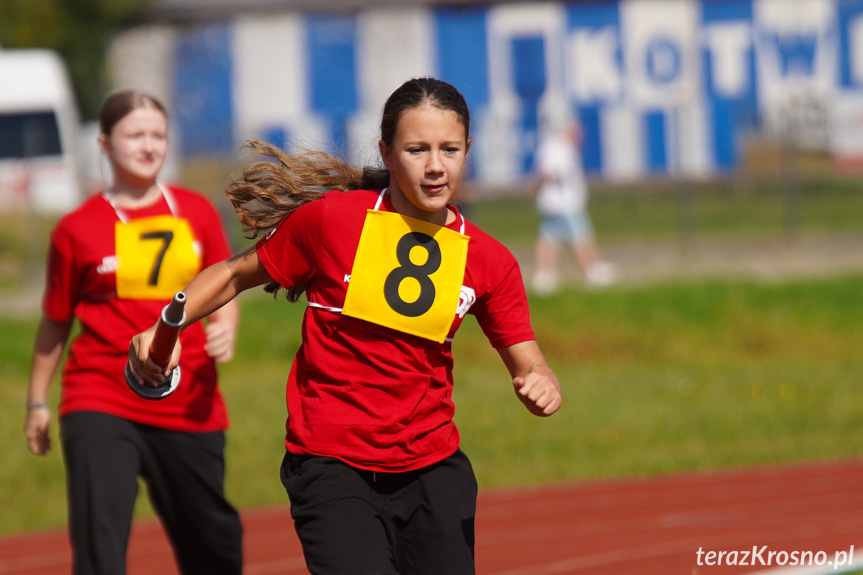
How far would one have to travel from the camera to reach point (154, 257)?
16.4ft

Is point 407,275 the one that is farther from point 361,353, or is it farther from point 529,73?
point 529,73

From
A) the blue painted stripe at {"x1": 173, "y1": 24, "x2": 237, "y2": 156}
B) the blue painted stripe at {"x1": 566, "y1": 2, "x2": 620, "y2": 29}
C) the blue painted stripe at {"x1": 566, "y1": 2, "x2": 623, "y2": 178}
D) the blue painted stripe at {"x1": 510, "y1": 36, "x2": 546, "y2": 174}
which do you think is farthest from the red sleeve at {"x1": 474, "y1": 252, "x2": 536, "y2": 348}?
the blue painted stripe at {"x1": 173, "y1": 24, "x2": 237, "y2": 156}

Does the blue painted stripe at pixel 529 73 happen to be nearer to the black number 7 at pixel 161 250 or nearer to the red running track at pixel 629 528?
the red running track at pixel 629 528

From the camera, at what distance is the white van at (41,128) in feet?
63.1

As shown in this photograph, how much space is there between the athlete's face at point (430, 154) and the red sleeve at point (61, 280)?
6.00 ft

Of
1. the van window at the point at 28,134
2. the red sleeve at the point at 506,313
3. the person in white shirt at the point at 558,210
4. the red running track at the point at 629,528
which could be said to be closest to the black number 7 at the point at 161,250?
the red sleeve at the point at 506,313

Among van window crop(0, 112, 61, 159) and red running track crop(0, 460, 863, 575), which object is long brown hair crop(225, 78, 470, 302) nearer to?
red running track crop(0, 460, 863, 575)

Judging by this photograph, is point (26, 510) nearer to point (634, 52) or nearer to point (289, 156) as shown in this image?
point (289, 156)

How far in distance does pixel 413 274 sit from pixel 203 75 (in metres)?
31.5

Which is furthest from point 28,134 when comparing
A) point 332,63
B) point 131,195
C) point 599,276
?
point 131,195

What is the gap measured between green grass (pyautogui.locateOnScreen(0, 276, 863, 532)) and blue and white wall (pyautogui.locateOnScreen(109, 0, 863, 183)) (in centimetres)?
1309


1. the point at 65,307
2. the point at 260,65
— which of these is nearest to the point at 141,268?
the point at 65,307

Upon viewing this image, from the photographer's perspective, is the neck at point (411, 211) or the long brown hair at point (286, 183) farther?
the long brown hair at point (286, 183)

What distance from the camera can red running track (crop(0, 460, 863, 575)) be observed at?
6.75 m
